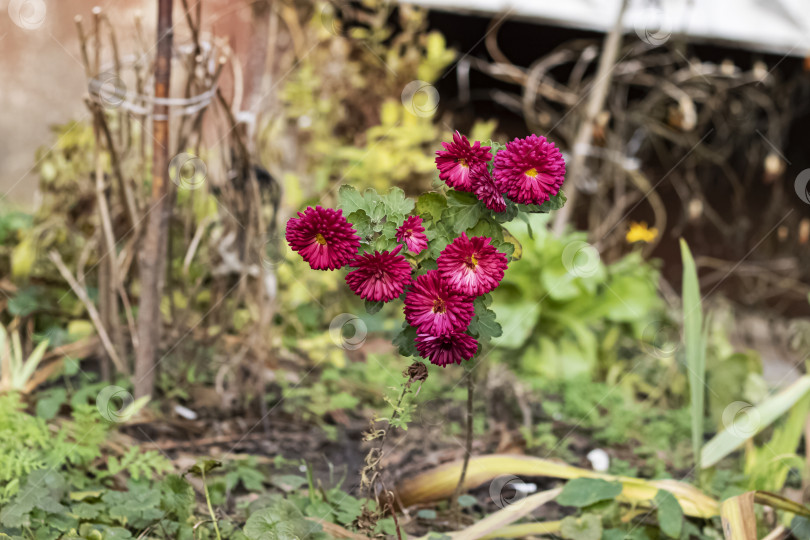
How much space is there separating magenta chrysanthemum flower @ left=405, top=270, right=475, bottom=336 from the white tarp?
2.63 metres

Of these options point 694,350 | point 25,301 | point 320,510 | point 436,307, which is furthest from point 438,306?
point 25,301

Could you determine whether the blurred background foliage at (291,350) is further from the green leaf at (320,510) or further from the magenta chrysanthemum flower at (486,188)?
the magenta chrysanthemum flower at (486,188)

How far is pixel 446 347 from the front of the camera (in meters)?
1.20

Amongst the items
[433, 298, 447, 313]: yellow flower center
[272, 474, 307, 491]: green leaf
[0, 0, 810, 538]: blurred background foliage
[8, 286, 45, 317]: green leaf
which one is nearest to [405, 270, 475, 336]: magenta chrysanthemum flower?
[433, 298, 447, 313]: yellow flower center

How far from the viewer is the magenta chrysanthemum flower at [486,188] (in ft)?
3.97

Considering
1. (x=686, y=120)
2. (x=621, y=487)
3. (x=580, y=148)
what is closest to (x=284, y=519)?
(x=621, y=487)

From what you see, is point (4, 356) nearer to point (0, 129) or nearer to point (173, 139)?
point (173, 139)

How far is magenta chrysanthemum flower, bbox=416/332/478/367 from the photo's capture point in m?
1.18

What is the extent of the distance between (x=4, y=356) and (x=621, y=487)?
165 centimetres

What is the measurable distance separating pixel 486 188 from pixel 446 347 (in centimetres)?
26

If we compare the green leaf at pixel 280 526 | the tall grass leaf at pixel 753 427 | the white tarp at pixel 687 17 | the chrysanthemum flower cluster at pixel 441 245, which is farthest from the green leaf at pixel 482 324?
Result: the white tarp at pixel 687 17

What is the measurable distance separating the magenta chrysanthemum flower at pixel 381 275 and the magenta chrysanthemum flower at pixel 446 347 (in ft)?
0.28

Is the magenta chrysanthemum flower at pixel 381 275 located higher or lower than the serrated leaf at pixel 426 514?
higher

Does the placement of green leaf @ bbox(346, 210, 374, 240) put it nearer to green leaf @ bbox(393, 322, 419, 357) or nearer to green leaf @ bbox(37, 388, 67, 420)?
green leaf @ bbox(393, 322, 419, 357)
